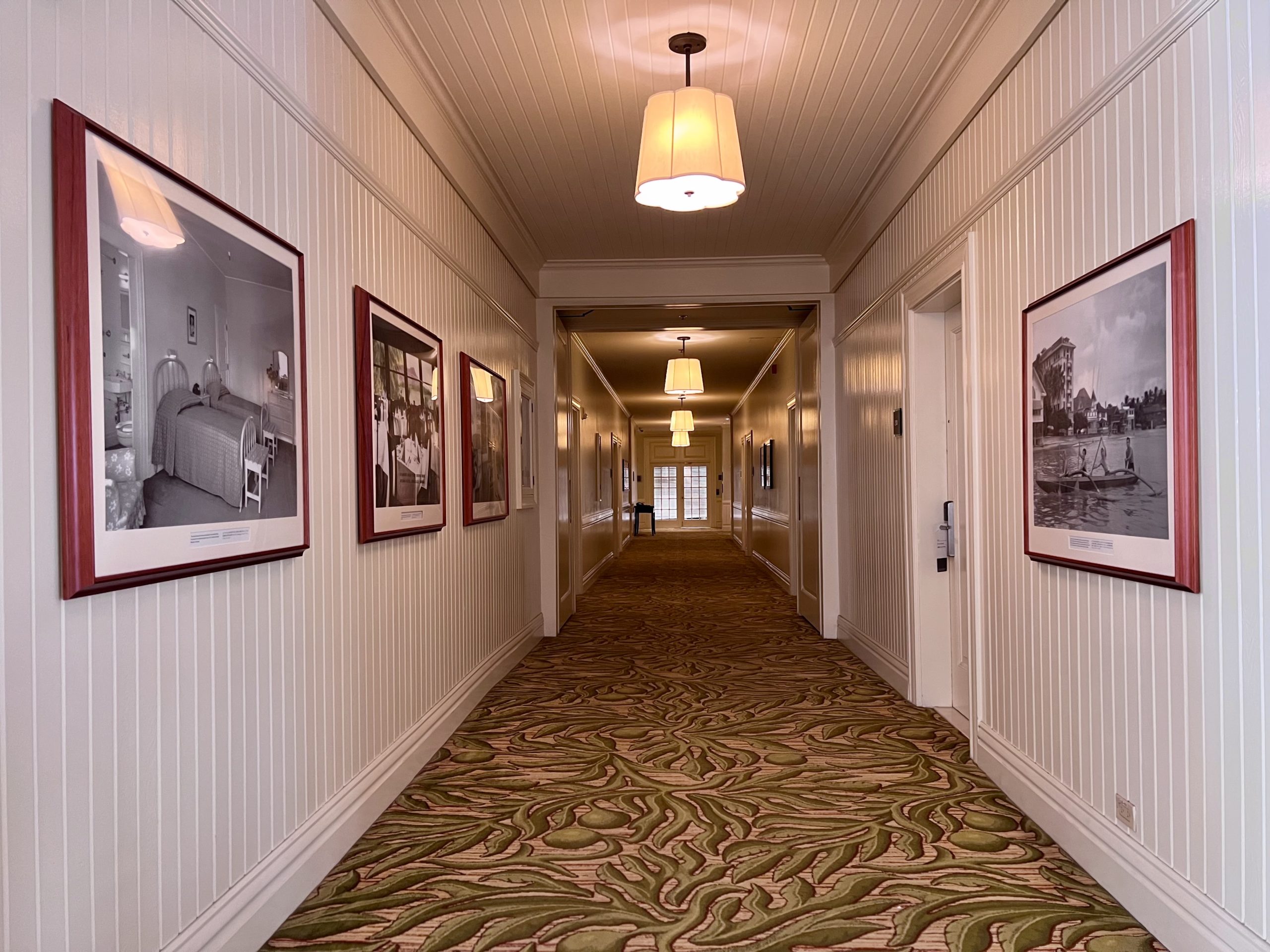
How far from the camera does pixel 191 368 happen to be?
7.37 feet

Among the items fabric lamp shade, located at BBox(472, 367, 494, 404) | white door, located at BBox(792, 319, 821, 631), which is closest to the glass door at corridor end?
white door, located at BBox(792, 319, 821, 631)

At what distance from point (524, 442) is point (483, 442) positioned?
1.84 metres

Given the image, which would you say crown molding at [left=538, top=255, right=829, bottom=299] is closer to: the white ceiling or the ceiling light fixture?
the white ceiling

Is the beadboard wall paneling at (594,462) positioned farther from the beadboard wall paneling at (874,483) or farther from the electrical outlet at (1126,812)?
the electrical outlet at (1126,812)

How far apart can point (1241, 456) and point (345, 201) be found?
9.67ft

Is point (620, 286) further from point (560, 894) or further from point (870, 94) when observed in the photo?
point (560, 894)

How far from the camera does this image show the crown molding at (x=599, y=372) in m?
11.0

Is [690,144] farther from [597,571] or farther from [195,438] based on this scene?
[597,571]

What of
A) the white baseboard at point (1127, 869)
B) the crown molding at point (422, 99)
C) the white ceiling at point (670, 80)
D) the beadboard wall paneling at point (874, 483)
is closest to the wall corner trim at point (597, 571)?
the beadboard wall paneling at point (874, 483)

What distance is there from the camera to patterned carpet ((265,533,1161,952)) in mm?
2678

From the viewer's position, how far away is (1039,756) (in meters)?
3.53
